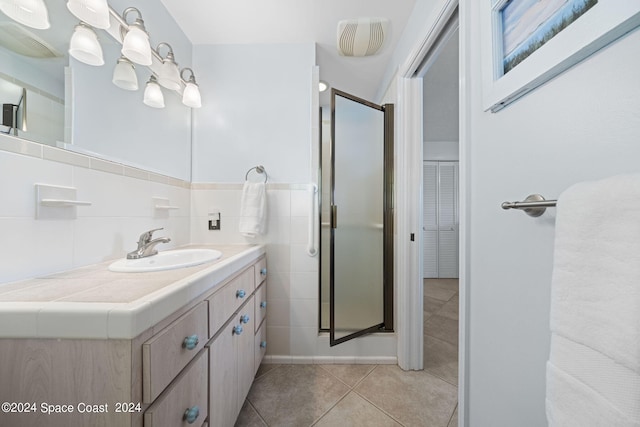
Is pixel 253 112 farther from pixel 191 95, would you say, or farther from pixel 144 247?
pixel 144 247

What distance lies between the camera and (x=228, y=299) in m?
0.94

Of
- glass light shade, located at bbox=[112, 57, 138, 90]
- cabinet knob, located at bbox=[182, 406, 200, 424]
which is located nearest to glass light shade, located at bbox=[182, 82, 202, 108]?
glass light shade, located at bbox=[112, 57, 138, 90]

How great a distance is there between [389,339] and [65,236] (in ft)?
6.10

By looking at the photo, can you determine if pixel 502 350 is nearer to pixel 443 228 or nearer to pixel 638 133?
pixel 638 133

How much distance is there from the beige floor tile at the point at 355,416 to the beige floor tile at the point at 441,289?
2.02 m

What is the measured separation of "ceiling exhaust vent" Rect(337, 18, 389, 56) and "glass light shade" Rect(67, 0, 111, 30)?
1275mm

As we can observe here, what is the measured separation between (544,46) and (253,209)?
146cm

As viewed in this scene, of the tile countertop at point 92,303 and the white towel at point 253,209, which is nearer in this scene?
the tile countertop at point 92,303

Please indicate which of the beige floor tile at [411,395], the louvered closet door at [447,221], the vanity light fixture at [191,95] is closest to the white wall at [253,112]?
the vanity light fixture at [191,95]

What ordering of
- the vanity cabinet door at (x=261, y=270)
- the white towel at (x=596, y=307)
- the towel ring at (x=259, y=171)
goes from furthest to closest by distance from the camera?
1. the towel ring at (x=259, y=171)
2. the vanity cabinet door at (x=261, y=270)
3. the white towel at (x=596, y=307)

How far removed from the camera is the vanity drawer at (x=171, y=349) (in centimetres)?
50

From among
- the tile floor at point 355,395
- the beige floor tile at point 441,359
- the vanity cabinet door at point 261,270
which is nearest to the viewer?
the tile floor at point 355,395

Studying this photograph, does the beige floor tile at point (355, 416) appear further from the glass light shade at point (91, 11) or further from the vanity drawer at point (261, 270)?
the glass light shade at point (91, 11)

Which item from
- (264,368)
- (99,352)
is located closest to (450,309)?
(264,368)
